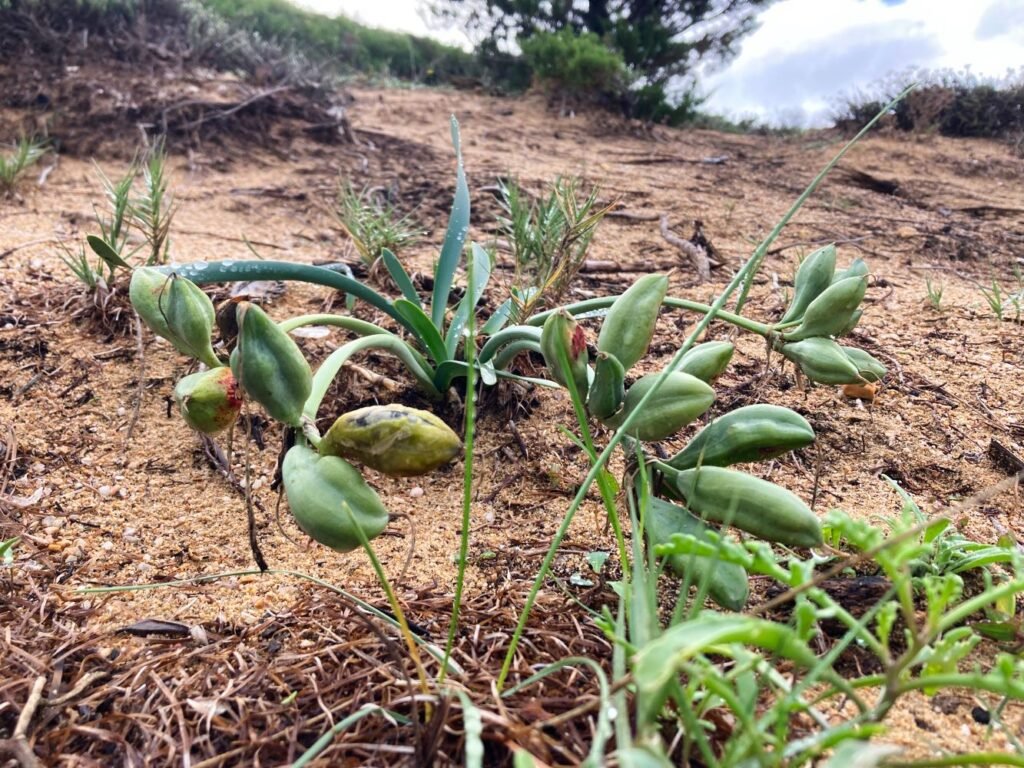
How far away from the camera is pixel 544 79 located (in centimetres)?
635

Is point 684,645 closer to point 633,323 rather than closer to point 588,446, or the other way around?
point 588,446

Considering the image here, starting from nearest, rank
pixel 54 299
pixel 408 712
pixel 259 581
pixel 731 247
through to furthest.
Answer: pixel 408 712, pixel 259 581, pixel 54 299, pixel 731 247

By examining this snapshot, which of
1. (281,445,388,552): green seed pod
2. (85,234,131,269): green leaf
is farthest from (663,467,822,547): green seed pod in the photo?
(85,234,131,269): green leaf

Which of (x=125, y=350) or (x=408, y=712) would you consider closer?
(x=408, y=712)

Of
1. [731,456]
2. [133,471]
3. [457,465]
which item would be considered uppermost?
[731,456]

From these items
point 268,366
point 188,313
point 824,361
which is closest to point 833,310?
point 824,361

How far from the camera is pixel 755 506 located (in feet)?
2.35

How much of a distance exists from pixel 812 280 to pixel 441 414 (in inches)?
25.7

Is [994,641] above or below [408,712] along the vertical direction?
above

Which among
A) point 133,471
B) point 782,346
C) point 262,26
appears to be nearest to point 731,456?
point 782,346

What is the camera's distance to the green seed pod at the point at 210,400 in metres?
0.79

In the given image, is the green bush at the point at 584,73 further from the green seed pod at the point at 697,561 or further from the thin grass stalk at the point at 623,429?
the green seed pod at the point at 697,561

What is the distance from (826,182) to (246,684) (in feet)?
12.6

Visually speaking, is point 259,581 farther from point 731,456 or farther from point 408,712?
point 731,456
